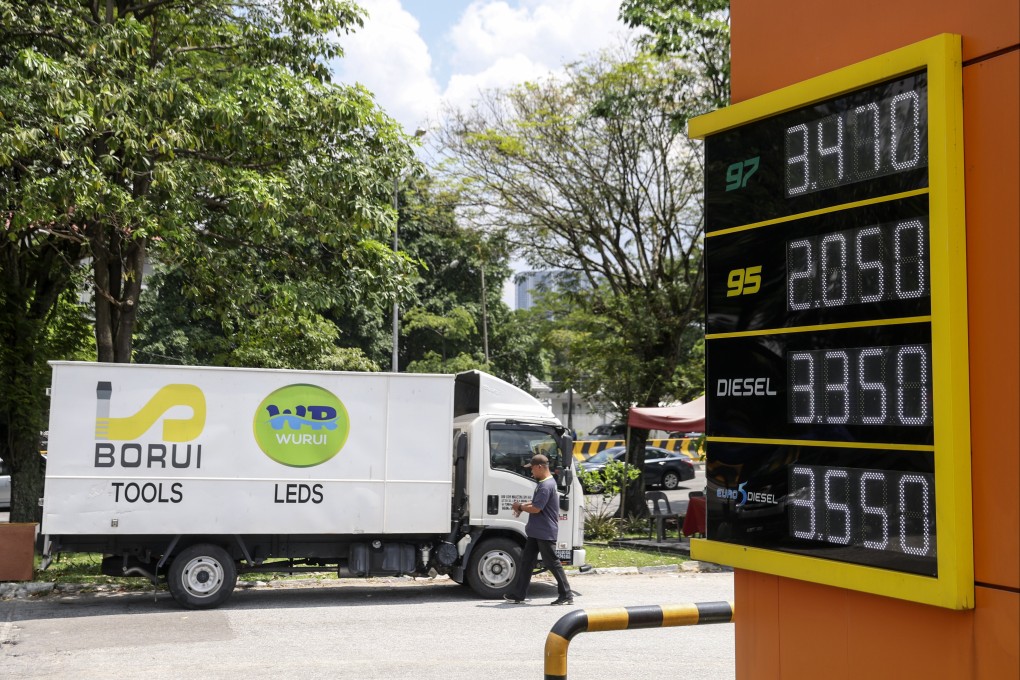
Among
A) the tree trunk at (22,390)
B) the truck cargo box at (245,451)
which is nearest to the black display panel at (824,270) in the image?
the truck cargo box at (245,451)

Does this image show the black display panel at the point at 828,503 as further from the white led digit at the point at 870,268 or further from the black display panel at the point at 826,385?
the white led digit at the point at 870,268

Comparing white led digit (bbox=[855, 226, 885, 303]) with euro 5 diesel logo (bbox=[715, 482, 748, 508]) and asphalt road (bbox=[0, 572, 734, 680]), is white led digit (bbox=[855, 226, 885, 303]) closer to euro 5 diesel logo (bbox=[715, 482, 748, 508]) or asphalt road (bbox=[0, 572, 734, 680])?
euro 5 diesel logo (bbox=[715, 482, 748, 508])

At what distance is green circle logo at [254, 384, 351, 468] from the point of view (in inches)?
482

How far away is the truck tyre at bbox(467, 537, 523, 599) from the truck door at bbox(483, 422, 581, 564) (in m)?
0.29

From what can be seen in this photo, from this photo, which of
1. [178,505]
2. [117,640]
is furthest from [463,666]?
[178,505]

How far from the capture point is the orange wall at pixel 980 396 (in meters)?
3.02

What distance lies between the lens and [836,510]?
349 centimetres

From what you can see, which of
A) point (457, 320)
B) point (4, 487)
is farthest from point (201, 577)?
point (457, 320)

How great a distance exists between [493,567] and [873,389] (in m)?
10.1

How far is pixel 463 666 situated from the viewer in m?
8.79

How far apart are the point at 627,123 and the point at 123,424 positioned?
12436 mm

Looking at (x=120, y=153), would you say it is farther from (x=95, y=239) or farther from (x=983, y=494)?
(x=983, y=494)

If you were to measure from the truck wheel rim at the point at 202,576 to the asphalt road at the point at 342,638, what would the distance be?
31 cm

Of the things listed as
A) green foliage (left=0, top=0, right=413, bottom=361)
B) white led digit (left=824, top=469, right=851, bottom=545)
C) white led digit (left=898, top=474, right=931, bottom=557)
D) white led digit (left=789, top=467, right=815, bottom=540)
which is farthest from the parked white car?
white led digit (left=898, top=474, right=931, bottom=557)
